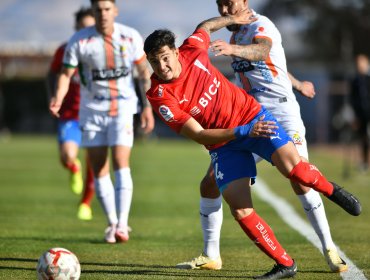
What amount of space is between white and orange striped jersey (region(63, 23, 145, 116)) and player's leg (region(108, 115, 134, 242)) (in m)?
0.15

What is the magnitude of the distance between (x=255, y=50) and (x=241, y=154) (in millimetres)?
923

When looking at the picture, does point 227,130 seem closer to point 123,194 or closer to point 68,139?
point 123,194

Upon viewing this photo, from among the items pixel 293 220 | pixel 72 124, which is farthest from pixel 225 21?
pixel 72 124

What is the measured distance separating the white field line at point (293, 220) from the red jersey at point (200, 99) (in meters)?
1.49

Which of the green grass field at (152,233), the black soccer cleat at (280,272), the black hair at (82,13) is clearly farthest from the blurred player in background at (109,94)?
the black soccer cleat at (280,272)

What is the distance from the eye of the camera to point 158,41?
24.2ft

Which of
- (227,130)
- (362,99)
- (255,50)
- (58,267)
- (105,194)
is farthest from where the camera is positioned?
(362,99)

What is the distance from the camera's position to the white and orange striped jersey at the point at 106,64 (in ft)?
33.3

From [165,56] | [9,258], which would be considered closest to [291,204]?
[9,258]

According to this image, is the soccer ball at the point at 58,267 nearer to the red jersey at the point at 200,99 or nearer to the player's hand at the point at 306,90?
the red jersey at the point at 200,99

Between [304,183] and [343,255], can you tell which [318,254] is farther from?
[304,183]

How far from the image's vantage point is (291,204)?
1390cm

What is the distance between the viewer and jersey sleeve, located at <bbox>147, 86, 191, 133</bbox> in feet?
24.4

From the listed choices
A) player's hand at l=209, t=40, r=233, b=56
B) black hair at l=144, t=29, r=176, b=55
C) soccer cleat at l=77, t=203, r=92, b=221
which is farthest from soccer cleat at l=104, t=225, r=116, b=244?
black hair at l=144, t=29, r=176, b=55
